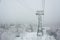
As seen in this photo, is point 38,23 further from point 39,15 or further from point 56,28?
point 56,28

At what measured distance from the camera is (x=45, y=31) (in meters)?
1.45

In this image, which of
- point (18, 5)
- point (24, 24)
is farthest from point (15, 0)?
point (24, 24)

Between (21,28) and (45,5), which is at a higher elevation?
(45,5)

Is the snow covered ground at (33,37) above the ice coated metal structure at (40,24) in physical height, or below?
below

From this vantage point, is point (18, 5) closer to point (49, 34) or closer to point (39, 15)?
point (39, 15)

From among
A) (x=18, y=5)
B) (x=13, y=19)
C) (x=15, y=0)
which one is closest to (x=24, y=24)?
(x=13, y=19)

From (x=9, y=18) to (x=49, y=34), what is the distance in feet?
2.51

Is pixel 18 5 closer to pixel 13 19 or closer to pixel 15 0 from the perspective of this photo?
pixel 15 0

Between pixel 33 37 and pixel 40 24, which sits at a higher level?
pixel 40 24

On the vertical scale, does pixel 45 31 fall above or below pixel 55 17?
below

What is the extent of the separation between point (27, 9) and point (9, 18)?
1.18 ft

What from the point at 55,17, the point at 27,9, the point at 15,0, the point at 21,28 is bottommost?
the point at 21,28

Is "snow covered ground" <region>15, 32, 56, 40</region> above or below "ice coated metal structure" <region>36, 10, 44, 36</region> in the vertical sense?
below

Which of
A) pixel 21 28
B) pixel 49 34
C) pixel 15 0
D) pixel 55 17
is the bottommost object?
pixel 49 34
